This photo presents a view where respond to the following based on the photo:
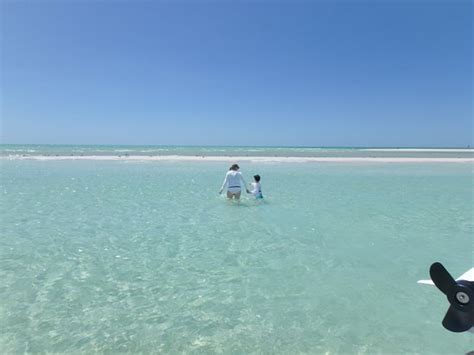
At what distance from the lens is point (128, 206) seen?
11.7 metres

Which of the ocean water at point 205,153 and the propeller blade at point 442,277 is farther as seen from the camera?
the ocean water at point 205,153

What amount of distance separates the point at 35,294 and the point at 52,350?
1586 millimetres

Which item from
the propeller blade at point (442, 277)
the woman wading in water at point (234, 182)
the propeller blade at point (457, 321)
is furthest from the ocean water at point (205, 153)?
the propeller blade at point (457, 321)

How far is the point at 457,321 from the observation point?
2852 mm

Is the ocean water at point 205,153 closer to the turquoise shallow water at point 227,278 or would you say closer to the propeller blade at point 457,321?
the turquoise shallow water at point 227,278

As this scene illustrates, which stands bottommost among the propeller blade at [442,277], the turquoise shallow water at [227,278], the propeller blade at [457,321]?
the turquoise shallow water at [227,278]

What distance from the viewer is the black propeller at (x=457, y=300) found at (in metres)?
2.80

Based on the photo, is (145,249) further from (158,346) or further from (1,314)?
(158,346)

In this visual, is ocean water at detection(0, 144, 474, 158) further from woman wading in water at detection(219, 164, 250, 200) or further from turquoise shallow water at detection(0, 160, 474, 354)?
turquoise shallow water at detection(0, 160, 474, 354)

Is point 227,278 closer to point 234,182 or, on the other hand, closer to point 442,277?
point 442,277

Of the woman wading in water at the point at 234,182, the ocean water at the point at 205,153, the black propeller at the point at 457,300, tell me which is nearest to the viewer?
the black propeller at the point at 457,300

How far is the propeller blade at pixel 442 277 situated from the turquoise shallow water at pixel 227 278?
54.8 inches

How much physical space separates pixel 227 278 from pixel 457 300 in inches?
141

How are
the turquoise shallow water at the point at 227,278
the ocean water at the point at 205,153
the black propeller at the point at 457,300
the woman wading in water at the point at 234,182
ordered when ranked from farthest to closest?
the ocean water at the point at 205,153 → the woman wading in water at the point at 234,182 → the turquoise shallow water at the point at 227,278 → the black propeller at the point at 457,300
